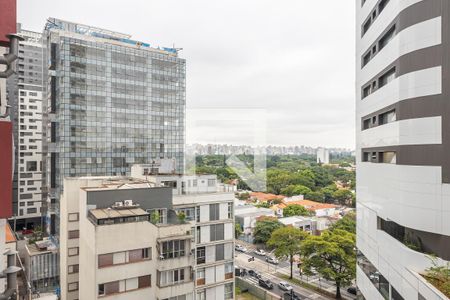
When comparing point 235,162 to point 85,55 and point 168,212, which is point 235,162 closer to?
point 168,212

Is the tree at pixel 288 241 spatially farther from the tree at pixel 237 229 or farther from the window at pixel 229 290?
the window at pixel 229 290

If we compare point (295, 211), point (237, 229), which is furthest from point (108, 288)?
point (295, 211)

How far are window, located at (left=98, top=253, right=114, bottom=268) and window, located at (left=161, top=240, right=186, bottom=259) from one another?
1547mm

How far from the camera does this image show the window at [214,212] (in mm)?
13891

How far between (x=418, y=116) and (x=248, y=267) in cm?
2001

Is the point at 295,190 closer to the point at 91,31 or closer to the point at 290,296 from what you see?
the point at 290,296

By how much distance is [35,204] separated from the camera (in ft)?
118

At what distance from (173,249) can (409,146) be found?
7.87 m

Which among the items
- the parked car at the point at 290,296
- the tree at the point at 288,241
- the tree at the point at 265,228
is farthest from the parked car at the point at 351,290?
the tree at the point at 265,228

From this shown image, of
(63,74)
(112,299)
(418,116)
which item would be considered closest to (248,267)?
(112,299)

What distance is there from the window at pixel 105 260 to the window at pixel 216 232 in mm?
5507

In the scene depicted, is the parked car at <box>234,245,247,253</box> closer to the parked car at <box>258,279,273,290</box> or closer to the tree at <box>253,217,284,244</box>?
the tree at <box>253,217,284,244</box>

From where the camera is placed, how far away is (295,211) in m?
35.5

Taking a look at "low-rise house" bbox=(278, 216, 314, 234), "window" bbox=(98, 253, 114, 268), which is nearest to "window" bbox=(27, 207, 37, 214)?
"low-rise house" bbox=(278, 216, 314, 234)
